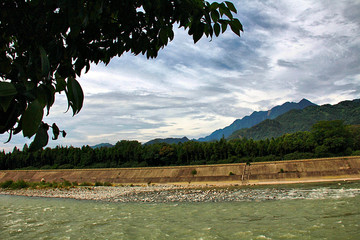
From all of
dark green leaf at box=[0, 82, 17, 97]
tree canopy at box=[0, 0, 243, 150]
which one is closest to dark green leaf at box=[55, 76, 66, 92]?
tree canopy at box=[0, 0, 243, 150]

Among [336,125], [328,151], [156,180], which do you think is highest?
[336,125]

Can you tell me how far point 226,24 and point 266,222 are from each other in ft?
37.1

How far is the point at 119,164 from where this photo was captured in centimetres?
7438

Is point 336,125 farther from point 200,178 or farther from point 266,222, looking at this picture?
point 266,222

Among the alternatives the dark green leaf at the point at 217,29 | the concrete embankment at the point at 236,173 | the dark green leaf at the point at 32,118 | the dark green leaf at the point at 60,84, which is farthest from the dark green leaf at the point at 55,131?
the concrete embankment at the point at 236,173

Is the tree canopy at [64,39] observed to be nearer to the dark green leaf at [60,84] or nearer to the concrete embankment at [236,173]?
the dark green leaf at [60,84]

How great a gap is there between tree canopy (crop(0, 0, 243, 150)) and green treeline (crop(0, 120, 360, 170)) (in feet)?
198

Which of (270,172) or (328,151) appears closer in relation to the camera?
(270,172)

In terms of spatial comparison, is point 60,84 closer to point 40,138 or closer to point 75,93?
point 75,93

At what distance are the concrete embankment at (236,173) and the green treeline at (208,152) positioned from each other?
1303cm

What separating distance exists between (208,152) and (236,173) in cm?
2313

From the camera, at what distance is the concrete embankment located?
40.0 meters

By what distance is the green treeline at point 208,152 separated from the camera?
59.0 metres

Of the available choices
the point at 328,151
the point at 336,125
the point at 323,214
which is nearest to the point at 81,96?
the point at 323,214
